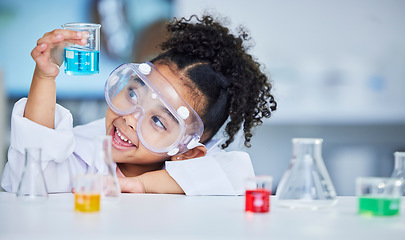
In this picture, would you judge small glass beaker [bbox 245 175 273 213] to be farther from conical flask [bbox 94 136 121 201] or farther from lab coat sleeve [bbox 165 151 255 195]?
lab coat sleeve [bbox 165 151 255 195]

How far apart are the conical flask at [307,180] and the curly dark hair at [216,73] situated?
805 mm

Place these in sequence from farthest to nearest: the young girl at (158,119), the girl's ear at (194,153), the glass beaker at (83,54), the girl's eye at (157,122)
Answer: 1. the girl's ear at (194,153)
2. the girl's eye at (157,122)
3. the young girl at (158,119)
4. the glass beaker at (83,54)

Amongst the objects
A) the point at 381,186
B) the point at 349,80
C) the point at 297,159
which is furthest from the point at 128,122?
the point at 349,80

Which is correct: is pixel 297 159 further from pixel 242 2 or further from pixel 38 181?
pixel 242 2

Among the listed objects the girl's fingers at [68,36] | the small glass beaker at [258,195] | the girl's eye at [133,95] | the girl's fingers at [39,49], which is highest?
the girl's fingers at [68,36]

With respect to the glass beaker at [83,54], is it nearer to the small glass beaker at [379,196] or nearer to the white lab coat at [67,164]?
the white lab coat at [67,164]

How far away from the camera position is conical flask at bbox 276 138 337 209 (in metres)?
1.06

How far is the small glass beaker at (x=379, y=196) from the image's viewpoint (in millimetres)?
983

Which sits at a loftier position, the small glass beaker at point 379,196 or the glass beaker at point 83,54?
the glass beaker at point 83,54

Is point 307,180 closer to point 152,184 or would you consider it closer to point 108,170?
point 108,170

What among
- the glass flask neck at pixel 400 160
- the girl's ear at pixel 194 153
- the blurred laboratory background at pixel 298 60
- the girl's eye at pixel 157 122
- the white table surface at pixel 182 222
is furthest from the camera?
the blurred laboratory background at pixel 298 60

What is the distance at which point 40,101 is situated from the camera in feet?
5.20

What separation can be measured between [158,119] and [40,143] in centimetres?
36

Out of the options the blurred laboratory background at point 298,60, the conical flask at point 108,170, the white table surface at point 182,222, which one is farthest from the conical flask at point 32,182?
the blurred laboratory background at point 298,60
